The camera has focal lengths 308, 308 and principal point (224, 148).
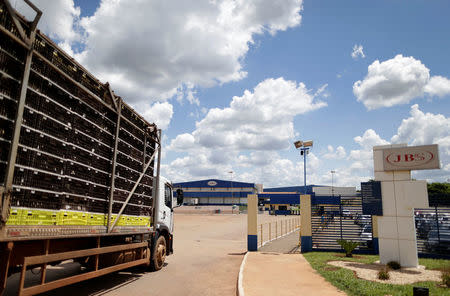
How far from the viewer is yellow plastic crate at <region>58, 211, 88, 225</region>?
18.6 ft

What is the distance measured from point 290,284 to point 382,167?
20.8 feet

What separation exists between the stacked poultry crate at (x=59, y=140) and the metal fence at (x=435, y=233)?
12401 millimetres

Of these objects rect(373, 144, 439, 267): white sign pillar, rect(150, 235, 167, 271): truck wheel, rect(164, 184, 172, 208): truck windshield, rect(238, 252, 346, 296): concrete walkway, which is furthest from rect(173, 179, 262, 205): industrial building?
rect(150, 235, 167, 271): truck wheel

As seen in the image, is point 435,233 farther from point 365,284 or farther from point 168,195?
point 168,195

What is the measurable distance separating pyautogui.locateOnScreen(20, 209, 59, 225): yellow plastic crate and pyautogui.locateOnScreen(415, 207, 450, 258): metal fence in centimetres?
1399

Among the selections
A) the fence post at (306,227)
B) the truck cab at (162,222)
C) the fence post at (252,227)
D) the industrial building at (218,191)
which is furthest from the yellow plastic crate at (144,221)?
the industrial building at (218,191)

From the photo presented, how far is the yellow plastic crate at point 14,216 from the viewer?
14.9 feet

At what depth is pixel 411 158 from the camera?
1165cm

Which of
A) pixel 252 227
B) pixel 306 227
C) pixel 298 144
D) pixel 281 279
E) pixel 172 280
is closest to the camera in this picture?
pixel 172 280

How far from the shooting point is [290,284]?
8.56 m

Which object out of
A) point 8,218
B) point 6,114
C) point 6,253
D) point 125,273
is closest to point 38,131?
point 6,114

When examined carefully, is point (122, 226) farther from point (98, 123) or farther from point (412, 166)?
point (412, 166)

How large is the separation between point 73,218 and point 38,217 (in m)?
0.92

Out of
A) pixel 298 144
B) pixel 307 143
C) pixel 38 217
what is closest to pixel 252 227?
pixel 38 217
